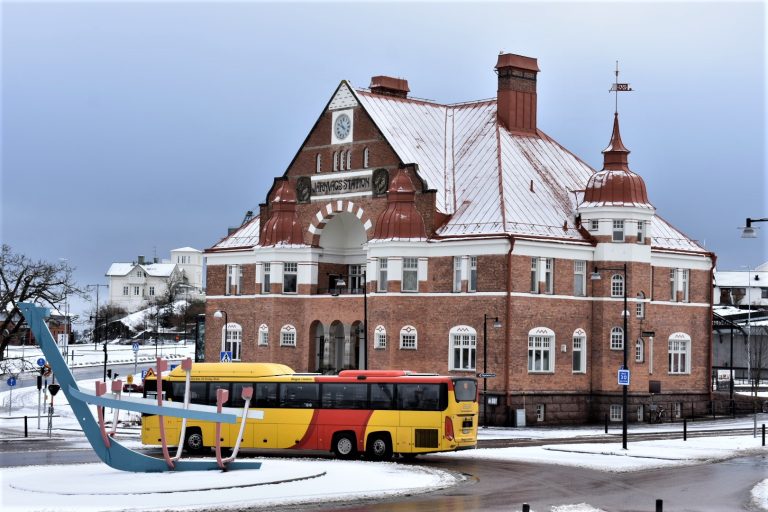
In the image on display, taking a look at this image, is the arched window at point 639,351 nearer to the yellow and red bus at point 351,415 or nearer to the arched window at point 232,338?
the arched window at point 232,338

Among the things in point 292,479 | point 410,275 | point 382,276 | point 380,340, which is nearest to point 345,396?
point 292,479

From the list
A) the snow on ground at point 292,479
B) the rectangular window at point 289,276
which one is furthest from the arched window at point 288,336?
the snow on ground at point 292,479

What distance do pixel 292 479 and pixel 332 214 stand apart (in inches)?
1625

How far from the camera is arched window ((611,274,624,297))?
7069 cm

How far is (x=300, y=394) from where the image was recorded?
46594mm

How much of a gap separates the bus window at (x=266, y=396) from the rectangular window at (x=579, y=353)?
27.1 meters

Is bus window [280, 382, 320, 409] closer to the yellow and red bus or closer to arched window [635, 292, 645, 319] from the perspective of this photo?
the yellow and red bus

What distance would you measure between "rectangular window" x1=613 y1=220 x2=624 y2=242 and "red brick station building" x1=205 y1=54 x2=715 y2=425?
0.05 meters

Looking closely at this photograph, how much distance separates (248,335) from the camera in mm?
79625

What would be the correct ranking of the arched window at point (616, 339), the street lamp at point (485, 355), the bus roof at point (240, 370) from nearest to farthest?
the bus roof at point (240, 370)
the street lamp at point (485, 355)
the arched window at point (616, 339)

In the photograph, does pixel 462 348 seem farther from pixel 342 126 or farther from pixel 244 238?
pixel 244 238

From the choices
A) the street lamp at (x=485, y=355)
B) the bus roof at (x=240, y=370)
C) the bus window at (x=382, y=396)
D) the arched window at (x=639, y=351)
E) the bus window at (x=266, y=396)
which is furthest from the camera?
the arched window at (x=639, y=351)

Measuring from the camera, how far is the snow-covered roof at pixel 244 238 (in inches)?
3219

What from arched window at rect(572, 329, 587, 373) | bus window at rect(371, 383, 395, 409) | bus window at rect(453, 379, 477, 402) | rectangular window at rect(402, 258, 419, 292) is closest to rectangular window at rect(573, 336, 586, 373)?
arched window at rect(572, 329, 587, 373)
